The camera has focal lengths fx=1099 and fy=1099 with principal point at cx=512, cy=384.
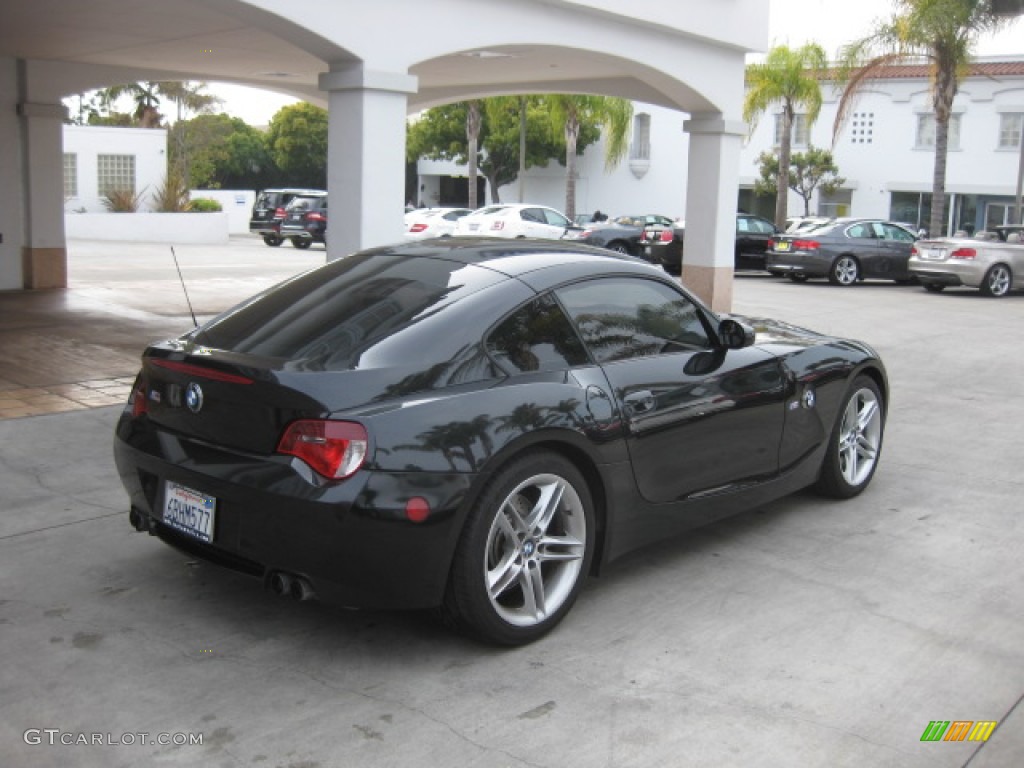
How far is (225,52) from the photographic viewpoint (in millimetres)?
13633

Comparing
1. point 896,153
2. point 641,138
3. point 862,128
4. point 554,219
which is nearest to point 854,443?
point 554,219

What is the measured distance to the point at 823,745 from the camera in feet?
11.7

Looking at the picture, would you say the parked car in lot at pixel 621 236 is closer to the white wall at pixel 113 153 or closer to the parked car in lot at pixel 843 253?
the parked car in lot at pixel 843 253

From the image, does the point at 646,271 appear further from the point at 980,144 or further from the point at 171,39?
the point at 980,144

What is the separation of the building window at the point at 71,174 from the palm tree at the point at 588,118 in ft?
53.6

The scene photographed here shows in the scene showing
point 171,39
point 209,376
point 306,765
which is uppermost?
point 171,39

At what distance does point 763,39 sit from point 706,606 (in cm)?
1112

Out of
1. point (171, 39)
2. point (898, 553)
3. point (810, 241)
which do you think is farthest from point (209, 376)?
point (810, 241)

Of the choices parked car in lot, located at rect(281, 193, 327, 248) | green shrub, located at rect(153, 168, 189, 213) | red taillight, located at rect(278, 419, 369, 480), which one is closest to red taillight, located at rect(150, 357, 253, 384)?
red taillight, located at rect(278, 419, 369, 480)

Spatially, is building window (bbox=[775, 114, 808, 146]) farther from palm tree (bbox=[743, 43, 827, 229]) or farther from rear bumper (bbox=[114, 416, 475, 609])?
rear bumper (bbox=[114, 416, 475, 609])

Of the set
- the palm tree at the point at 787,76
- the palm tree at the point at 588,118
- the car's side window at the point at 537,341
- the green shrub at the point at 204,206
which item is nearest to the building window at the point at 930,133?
the palm tree at the point at 787,76

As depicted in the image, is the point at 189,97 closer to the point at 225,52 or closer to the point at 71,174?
the point at 71,174

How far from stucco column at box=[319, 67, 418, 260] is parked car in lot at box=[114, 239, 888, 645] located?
410 cm

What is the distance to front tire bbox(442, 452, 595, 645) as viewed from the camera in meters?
4.02
